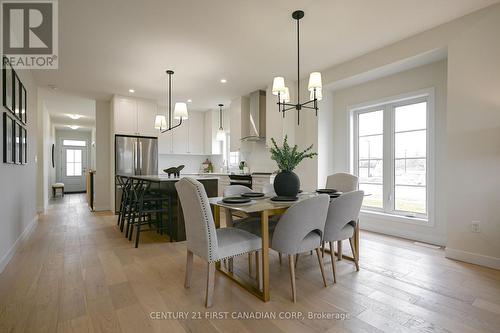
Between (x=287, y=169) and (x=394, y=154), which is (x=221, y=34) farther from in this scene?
(x=394, y=154)

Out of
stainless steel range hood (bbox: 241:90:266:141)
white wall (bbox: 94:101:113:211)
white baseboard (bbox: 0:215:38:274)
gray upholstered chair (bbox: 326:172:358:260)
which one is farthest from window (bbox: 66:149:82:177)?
gray upholstered chair (bbox: 326:172:358:260)

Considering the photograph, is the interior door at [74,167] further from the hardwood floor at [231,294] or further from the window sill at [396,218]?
the window sill at [396,218]

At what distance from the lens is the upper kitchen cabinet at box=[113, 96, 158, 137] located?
17.9 ft

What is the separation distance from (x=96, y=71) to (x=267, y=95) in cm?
297

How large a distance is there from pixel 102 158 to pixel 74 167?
19.0 ft

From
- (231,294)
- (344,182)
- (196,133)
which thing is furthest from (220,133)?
(231,294)

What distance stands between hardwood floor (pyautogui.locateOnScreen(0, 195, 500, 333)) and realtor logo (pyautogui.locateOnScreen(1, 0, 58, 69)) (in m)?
2.52

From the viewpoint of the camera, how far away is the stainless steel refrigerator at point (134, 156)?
216 inches

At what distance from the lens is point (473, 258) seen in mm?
2666

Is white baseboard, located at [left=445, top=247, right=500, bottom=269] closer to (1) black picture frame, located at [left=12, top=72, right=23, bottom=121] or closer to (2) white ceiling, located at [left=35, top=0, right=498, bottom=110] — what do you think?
(2) white ceiling, located at [left=35, top=0, right=498, bottom=110]

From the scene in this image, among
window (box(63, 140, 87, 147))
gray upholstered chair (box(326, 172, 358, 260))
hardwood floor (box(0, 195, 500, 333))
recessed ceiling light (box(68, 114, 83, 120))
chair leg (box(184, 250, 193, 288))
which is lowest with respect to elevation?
hardwood floor (box(0, 195, 500, 333))

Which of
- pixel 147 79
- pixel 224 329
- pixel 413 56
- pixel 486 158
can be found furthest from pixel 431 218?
pixel 147 79

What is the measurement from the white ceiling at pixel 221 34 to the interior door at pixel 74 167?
6936 mm

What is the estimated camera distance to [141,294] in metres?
2.04
